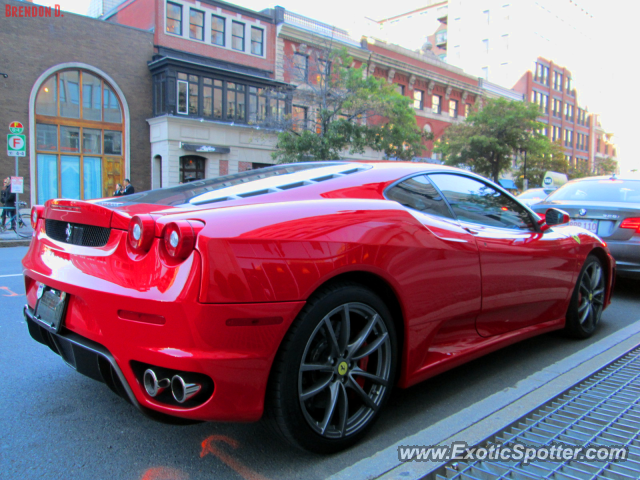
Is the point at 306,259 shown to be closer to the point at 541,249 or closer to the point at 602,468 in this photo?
the point at 602,468

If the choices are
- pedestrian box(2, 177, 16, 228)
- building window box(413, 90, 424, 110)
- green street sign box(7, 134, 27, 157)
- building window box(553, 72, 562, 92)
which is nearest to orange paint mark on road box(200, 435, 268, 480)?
green street sign box(7, 134, 27, 157)

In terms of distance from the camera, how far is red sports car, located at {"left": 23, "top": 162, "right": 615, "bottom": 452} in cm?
199

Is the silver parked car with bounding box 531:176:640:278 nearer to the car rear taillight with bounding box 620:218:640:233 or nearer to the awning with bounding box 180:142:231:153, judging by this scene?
the car rear taillight with bounding box 620:218:640:233

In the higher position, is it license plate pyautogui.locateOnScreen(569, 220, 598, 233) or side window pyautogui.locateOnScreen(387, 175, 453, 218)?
side window pyautogui.locateOnScreen(387, 175, 453, 218)

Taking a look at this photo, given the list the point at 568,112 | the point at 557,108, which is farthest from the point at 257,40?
the point at 568,112

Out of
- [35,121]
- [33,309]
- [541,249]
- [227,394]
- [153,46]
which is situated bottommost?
[227,394]

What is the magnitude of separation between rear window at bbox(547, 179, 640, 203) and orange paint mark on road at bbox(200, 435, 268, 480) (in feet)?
19.1

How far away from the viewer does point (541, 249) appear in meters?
3.66

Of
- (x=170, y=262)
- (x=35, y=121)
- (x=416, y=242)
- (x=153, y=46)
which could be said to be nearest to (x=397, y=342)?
(x=416, y=242)

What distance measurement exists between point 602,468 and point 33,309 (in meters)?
2.81

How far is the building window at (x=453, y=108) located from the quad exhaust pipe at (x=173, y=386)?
4264cm

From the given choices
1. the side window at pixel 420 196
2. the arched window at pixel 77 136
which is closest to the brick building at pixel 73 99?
the arched window at pixel 77 136

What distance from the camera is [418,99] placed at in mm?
38500

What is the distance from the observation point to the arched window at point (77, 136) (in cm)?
2277
